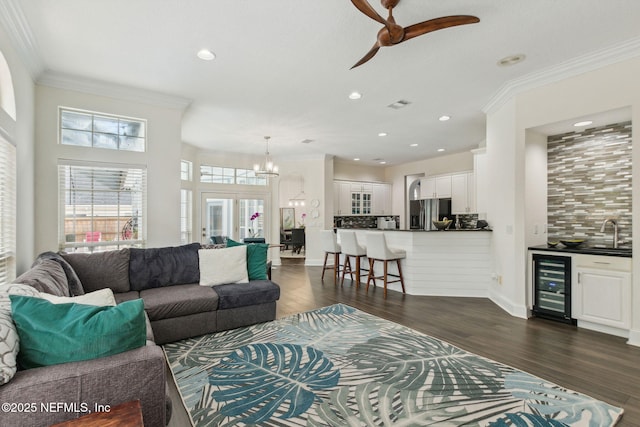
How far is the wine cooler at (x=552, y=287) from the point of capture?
353 cm

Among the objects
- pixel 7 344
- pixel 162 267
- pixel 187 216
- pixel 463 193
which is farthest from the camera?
pixel 463 193

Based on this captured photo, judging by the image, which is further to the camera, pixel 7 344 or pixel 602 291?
pixel 602 291

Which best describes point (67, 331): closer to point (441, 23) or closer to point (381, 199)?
point (441, 23)

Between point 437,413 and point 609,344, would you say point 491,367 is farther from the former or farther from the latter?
point 609,344

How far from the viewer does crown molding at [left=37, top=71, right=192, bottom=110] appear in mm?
3592

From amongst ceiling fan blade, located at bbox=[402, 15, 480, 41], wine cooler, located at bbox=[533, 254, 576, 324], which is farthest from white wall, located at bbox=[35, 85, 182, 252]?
wine cooler, located at bbox=[533, 254, 576, 324]

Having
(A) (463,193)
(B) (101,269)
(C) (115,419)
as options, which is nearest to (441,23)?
(C) (115,419)

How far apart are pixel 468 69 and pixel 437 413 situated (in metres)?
3.41

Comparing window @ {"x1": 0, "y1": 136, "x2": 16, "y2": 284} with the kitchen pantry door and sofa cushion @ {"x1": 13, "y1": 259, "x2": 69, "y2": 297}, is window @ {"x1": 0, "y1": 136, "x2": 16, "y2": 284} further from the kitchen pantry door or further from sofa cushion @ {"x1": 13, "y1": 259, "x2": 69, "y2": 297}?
the kitchen pantry door

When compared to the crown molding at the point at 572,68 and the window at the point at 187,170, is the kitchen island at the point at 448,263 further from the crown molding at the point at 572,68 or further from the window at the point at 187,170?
the window at the point at 187,170

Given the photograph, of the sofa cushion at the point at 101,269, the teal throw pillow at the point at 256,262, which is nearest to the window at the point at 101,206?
the sofa cushion at the point at 101,269

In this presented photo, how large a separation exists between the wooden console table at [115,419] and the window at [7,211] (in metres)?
2.44

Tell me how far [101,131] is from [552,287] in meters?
5.92

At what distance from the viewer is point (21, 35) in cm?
274
